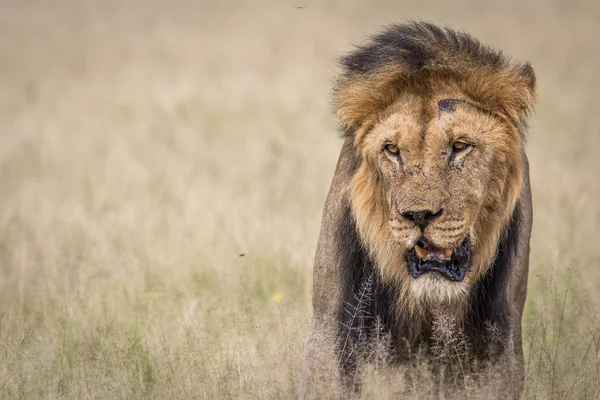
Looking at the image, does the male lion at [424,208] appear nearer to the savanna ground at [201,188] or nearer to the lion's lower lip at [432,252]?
the lion's lower lip at [432,252]

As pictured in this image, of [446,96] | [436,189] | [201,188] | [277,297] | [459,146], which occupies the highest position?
[446,96]

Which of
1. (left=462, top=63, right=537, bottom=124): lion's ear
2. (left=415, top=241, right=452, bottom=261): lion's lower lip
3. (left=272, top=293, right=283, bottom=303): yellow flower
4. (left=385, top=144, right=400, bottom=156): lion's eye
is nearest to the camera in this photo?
(left=415, top=241, right=452, bottom=261): lion's lower lip

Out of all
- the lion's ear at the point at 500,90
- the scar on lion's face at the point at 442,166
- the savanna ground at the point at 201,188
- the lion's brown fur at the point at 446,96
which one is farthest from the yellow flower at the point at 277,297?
the lion's ear at the point at 500,90

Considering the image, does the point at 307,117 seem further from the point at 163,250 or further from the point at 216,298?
the point at 216,298

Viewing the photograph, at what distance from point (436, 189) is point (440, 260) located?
0.30 m

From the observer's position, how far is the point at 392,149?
180 inches

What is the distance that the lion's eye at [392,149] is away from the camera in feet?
14.9

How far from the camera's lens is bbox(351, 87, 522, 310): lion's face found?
4395 millimetres

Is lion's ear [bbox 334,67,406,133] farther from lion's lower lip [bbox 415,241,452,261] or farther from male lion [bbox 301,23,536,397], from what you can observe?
lion's lower lip [bbox 415,241,452,261]

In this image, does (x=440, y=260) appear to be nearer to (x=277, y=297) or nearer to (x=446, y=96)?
(x=446, y=96)

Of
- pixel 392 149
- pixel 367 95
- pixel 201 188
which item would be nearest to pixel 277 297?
pixel 367 95

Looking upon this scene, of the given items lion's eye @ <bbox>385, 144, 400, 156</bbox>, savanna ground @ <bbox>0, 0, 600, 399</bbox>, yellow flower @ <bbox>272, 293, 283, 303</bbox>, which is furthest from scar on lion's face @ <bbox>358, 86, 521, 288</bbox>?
yellow flower @ <bbox>272, 293, 283, 303</bbox>

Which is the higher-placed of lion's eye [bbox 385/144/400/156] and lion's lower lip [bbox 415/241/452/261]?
lion's eye [bbox 385/144/400/156]

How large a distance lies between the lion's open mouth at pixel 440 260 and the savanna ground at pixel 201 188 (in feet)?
2.17
